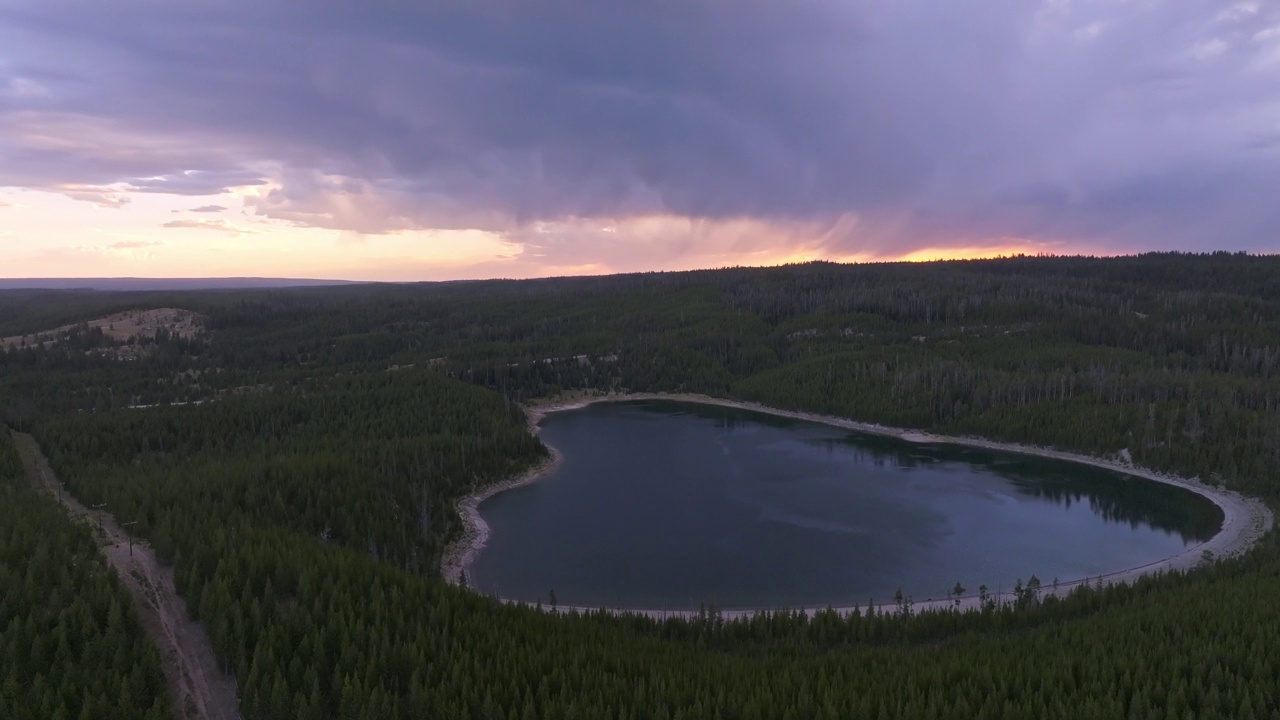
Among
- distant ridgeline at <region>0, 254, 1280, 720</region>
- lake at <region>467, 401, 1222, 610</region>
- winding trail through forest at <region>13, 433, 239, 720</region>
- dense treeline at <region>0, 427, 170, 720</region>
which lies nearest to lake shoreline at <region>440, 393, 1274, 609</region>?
lake at <region>467, 401, 1222, 610</region>

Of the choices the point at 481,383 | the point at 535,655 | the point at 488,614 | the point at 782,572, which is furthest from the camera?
the point at 481,383

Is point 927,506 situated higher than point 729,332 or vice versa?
point 729,332

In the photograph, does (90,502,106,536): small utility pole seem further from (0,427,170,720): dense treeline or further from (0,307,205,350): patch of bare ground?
(0,307,205,350): patch of bare ground

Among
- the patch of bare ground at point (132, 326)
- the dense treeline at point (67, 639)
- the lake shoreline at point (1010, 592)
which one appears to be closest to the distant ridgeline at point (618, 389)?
the dense treeline at point (67, 639)

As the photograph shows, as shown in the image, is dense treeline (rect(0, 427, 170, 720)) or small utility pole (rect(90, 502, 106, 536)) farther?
small utility pole (rect(90, 502, 106, 536))

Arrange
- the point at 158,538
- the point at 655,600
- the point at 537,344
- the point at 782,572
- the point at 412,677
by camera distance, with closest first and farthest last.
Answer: the point at 412,677 < the point at 158,538 < the point at 655,600 < the point at 782,572 < the point at 537,344

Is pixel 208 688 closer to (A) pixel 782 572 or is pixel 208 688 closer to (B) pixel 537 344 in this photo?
(A) pixel 782 572

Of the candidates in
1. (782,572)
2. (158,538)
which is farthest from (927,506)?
(158,538)
